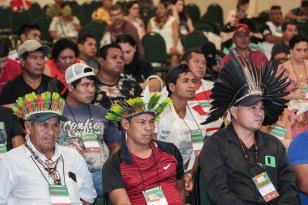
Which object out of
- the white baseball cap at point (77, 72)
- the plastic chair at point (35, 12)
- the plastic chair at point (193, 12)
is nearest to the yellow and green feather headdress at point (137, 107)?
the white baseball cap at point (77, 72)

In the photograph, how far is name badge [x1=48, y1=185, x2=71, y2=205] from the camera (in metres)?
4.16

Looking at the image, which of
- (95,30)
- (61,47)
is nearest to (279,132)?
(61,47)

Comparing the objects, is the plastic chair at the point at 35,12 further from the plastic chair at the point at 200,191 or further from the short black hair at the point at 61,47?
the plastic chair at the point at 200,191

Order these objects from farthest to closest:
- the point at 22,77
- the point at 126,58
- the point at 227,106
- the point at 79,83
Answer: the point at 126,58
the point at 22,77
the point at 79,83
the point at 227,106

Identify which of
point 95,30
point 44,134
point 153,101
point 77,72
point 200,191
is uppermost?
point 95,30

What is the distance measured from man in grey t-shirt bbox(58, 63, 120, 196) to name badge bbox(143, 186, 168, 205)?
0.70 metres

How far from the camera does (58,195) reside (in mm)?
4172

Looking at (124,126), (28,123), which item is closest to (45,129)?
(28,123)

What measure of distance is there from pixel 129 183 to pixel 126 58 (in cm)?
268

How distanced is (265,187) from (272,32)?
7.34m

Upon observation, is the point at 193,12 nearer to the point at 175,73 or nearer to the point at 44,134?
the point at 175,73

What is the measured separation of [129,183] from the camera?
Answer: 4.28 metres

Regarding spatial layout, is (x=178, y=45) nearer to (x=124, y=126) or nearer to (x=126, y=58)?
(x=126, y=58)

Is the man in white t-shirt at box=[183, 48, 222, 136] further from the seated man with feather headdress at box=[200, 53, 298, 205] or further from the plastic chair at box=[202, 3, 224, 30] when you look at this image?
the plastic chair at box=[202, 3, 224, 30]
